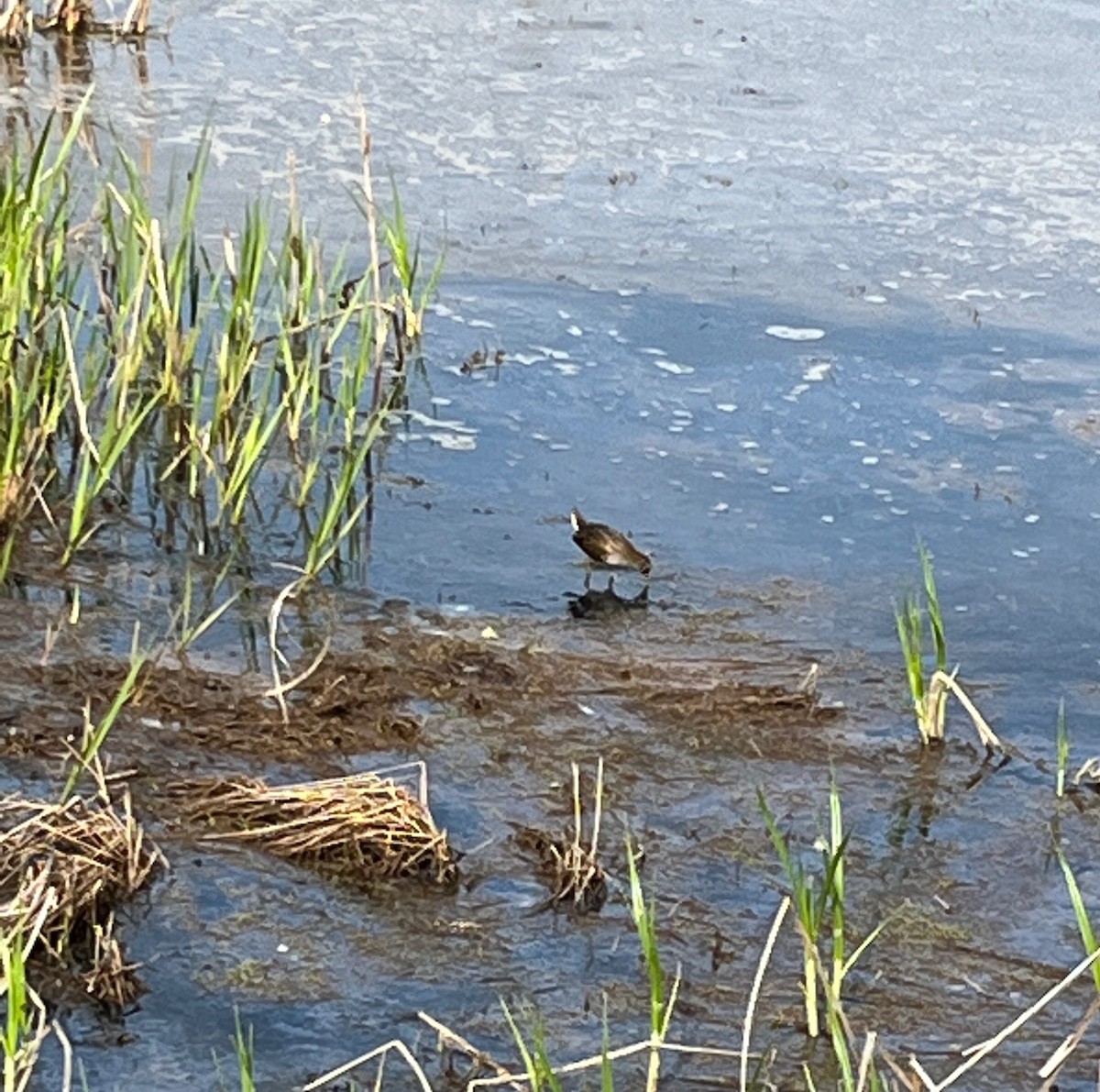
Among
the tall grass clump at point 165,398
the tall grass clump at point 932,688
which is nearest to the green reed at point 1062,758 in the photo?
the tall grass clump at point 932,688

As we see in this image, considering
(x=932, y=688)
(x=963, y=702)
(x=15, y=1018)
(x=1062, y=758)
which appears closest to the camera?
(x=15, y=1018)

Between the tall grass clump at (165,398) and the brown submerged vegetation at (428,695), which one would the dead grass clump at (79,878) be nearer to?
the brown submerged vegetation at (428,695)

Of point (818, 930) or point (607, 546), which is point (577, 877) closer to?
point (818, 930)

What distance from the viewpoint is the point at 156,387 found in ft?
18.8

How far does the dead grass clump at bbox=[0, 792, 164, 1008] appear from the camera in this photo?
3.31 m

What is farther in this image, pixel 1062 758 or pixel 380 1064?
pixel 1062 758

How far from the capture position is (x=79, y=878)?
3469mm

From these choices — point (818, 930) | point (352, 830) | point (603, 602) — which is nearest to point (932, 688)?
point (603, 602)

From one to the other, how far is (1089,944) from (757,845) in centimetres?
135

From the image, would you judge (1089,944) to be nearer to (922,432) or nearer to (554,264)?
(922,432)

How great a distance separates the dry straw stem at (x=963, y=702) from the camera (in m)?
4.38

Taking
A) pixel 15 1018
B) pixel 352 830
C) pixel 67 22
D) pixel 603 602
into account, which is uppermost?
pixel 67 22

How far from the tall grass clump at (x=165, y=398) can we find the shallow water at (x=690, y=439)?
0.69ft

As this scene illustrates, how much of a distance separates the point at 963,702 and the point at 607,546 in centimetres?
126
